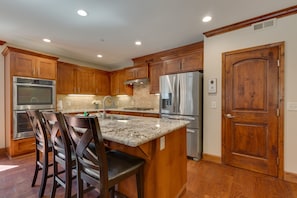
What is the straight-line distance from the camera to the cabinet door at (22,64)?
330 cm

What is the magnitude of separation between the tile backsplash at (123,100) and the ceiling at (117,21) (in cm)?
158

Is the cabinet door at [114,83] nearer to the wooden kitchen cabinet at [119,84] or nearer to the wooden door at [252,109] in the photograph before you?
the wooden kitchen cabinet at [119,84]

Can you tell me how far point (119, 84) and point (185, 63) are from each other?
2761 mm

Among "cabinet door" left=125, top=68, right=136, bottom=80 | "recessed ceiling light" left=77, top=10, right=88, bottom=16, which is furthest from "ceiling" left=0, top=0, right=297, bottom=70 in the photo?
"cabinet door" left=125, top=68, right=136, bottom=80

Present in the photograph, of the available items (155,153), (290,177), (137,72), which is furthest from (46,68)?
(290,177)

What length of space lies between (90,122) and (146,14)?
6.87 feet

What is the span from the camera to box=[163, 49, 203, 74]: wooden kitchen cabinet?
3.39 m

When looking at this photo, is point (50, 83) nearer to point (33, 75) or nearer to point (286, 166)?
point (33, 75)

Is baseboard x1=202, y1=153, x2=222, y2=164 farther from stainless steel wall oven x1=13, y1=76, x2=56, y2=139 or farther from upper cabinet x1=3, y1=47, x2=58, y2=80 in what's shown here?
upper cabinet x1=3, y1=47, x2=58, y2=80

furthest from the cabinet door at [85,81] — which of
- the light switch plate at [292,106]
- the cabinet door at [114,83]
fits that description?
the light switch plate at [292,106]

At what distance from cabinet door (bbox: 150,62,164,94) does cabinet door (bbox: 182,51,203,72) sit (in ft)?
2.63

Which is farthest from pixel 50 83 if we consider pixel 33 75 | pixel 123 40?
pixel 123 40

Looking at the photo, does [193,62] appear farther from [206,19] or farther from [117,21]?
[117,21]

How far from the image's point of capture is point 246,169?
270 cm
